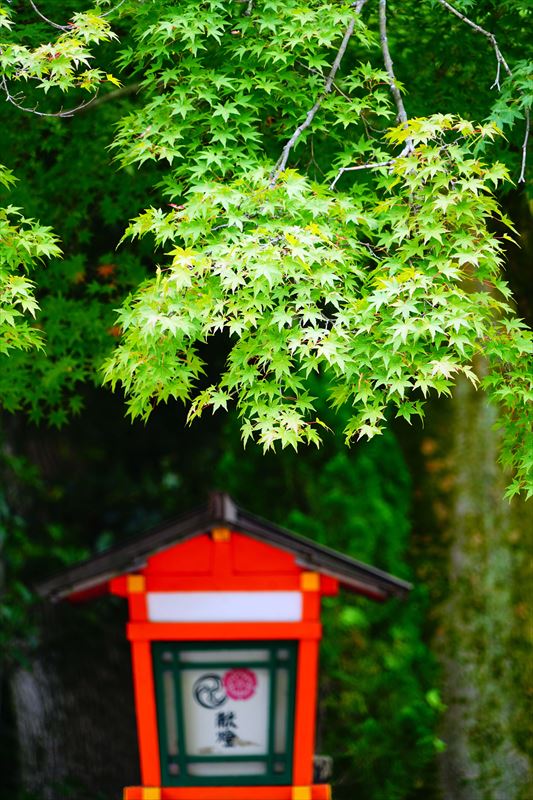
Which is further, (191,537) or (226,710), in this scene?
(226,710)

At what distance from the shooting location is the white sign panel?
4.21m

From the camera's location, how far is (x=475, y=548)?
6828 mm

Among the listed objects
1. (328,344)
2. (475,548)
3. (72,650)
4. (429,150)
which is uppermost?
(429,150)

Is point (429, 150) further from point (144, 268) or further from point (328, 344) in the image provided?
point (144, 268)

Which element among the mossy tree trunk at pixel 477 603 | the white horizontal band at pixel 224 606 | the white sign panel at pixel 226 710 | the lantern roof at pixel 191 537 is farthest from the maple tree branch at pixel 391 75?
the mossy tree trunk at pixel 477 603

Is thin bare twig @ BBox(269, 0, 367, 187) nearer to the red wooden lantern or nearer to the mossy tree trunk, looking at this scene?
the red wooden lantern

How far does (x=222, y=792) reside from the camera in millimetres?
4227

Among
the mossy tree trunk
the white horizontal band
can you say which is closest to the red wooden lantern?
the white horizontal band

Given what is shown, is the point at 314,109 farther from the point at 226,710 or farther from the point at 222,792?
Result: the point at 222,792

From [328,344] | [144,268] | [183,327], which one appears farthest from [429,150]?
[144,268]

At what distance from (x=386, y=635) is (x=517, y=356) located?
197 inches

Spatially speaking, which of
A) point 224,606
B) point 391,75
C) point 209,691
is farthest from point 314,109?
point 209,691

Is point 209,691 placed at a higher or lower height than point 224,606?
lower

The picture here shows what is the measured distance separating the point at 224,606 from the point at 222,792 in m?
Answer: 0.86
